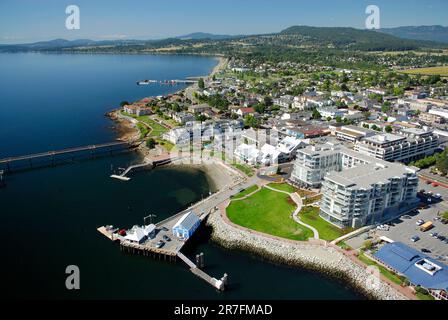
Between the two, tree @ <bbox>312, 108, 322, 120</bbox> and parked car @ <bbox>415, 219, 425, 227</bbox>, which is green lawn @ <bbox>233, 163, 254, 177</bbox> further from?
tree @ <bbox>312, 108, 322, 120</bbox>

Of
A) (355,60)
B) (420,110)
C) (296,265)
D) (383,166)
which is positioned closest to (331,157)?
(383,166)

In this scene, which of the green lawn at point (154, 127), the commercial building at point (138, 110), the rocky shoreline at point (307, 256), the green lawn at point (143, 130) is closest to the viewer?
the rocky shoreline at point (307, 256)

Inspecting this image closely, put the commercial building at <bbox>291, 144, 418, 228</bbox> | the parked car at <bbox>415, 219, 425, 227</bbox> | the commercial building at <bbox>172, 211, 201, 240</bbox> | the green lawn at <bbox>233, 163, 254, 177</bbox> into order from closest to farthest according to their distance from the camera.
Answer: the commercial building at <bbox>172, 211, 201, 240</bbox>
the commercial building at <bbox>291, 144, 418, 228</bbox>
the parked car at <bbox>415, 219, 425, 227</bbox>
the green lawn at <bbox>233, 163, 254, 177</bbox>

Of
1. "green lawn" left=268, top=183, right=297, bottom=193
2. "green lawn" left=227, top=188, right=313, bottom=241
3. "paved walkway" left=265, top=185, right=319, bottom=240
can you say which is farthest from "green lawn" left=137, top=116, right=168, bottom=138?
"green lawn" left=227, top=188, right=313, bottom=241

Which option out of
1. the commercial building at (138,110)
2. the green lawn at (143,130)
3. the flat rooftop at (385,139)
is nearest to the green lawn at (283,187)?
the flat rooftop at (385,139)

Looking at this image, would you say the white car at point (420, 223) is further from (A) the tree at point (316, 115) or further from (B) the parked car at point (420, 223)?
(A) the tree at point (316, 115)

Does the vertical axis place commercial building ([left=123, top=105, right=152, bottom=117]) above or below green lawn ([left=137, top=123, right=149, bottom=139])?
above

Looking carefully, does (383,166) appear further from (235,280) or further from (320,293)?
(235,280)
